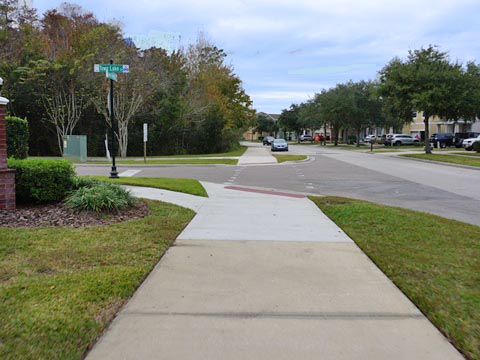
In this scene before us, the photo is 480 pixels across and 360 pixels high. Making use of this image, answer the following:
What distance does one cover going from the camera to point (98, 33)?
2877 cm

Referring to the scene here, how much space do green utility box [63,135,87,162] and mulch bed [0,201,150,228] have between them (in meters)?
18.3

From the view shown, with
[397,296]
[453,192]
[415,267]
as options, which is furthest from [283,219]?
[453,192]

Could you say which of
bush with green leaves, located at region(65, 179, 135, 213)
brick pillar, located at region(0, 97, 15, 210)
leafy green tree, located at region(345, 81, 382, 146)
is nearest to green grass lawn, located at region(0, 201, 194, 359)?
bush with green leaves, located at region(65, 179, 135, 213)

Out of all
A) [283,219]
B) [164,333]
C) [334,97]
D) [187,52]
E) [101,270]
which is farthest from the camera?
[334,97]

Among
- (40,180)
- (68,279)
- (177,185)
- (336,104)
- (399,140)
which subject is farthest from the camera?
(399,140)

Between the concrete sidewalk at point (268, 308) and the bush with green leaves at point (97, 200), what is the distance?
1900 mm

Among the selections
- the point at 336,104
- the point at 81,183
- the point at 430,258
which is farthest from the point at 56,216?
the point at 336,104

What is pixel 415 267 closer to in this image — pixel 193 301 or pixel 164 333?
pixel 193 301

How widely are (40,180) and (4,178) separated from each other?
701 millimetres

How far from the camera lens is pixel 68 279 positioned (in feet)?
14.1

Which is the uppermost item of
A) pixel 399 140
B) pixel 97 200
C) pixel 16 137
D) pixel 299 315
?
pixel 16 137

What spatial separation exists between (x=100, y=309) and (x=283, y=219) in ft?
15.3

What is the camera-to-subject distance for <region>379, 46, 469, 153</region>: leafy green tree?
1132 inches

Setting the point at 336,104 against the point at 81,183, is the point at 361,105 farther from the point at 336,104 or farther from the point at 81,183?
the point at 81,183
